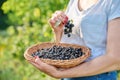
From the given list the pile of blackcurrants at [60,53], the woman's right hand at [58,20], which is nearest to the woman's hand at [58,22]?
the woman's right hand at [58,20]

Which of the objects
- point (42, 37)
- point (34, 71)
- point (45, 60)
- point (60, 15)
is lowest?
point (34, 71)

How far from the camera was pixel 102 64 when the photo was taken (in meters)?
2.03

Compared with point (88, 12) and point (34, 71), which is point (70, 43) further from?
point (34, 71)

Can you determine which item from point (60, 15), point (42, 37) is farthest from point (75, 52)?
point (42, 37)

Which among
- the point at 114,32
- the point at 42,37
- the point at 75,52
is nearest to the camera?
the point at 114,32

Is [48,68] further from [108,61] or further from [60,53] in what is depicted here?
[108,61]

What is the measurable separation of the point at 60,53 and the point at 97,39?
0.18m

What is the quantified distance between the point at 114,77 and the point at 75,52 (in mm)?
227

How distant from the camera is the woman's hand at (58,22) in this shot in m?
2.25

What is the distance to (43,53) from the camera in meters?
2.16

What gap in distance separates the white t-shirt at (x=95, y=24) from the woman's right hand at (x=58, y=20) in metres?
0.06

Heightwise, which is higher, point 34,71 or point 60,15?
point 60,15

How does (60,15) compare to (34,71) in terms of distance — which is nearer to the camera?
(60,15)

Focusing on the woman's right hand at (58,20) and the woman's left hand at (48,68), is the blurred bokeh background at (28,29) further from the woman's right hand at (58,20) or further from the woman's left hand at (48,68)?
the woman's left hand at (48,68)
